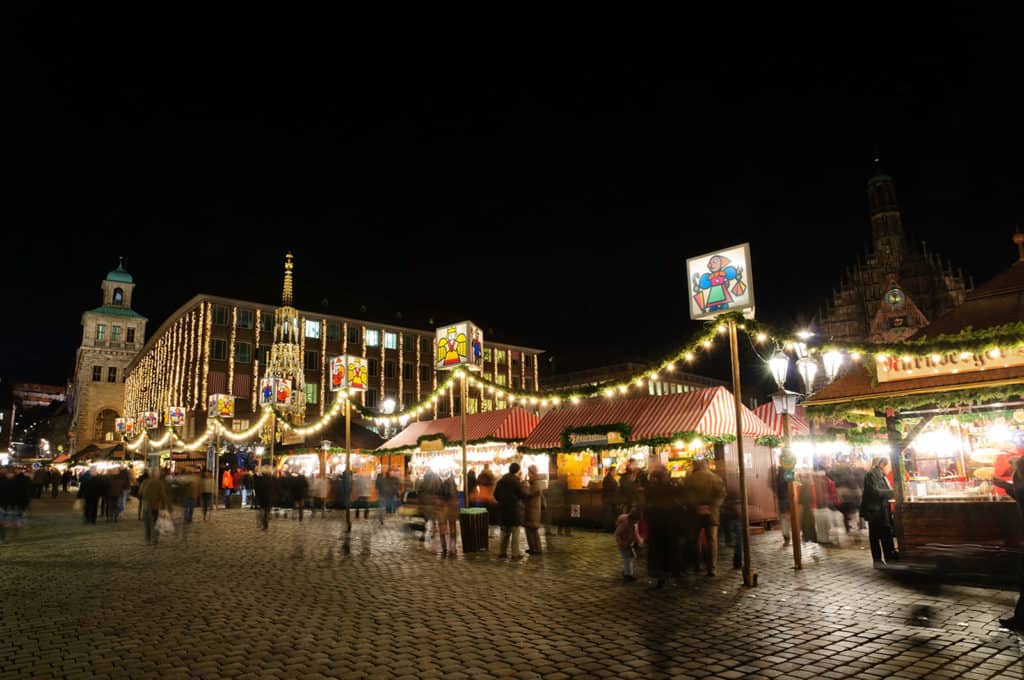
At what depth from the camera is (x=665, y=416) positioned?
1883 cm

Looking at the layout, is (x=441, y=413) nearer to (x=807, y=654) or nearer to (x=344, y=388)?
(x=344, y=388)

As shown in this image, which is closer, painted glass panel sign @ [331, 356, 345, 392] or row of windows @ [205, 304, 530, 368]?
painted glass panel sign @ [331, 356, 345, 392]

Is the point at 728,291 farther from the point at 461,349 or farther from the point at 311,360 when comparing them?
the point at 311,360

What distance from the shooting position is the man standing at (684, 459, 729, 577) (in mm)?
10320

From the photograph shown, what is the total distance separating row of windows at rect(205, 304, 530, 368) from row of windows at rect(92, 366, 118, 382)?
41.1 m

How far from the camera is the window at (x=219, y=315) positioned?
5478 centimetres

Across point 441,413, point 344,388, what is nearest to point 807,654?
point 344,388

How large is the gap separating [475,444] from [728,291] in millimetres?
15488

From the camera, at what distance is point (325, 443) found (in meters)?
28.8

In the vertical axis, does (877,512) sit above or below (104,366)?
below

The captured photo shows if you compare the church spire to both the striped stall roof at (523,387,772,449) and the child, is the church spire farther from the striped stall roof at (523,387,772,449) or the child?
the child

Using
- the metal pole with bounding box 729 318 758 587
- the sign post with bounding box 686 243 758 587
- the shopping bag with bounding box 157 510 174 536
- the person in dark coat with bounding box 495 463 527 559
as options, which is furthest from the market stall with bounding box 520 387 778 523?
the shopping bag with bounding box 157 510 174 536

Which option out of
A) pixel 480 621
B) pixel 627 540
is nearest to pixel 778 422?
pixel 627 540

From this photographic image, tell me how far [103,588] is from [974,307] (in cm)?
1495
